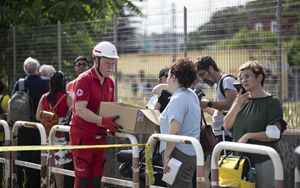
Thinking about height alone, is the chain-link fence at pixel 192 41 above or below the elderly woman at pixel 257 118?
above

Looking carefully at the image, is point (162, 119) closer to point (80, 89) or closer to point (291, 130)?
point (80, 89)

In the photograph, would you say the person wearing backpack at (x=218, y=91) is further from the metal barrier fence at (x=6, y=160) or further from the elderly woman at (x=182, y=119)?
the metal barrier fence at (x=6, y=160)

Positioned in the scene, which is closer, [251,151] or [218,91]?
[251,151]

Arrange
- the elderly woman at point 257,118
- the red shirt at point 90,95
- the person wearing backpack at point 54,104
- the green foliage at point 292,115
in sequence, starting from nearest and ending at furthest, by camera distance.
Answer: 1. the elderly woman at point 257,118
2. the red shirt at point 90,95
3. the green foliage at point 292,115
4. the person wearing backpack at point 54,104

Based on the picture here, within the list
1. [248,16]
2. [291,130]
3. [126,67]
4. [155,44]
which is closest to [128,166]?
[291,130]

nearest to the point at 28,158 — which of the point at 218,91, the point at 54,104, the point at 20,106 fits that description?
the point at 54,104

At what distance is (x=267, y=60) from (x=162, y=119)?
261 cm

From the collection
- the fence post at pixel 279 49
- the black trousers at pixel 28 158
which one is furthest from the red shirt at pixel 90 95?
the fence post at pixel 279 49

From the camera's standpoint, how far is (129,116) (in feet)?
21.9

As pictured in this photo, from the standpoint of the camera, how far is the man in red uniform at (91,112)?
6836 mm

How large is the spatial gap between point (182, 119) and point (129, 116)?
0.75 metres

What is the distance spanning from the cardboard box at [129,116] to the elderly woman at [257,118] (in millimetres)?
898

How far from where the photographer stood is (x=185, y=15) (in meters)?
9.49

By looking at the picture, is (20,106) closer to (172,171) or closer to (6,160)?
(6,160)
